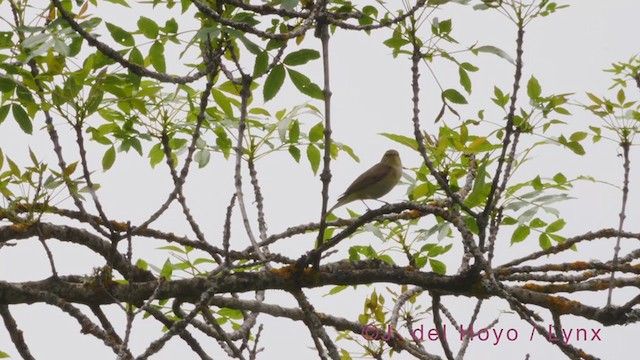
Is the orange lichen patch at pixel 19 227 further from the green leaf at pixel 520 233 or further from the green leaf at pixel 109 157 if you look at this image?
the green leaf at pixel 520 233

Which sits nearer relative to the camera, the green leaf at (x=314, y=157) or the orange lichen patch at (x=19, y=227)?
the orange lichen patch at (x=19, y=227)

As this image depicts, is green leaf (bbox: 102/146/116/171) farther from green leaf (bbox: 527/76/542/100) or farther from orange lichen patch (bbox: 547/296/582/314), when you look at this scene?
orange lichen patch (bbox: 547/296/582/314)

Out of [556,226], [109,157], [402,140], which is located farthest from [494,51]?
[109,157]

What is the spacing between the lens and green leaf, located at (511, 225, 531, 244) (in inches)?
163

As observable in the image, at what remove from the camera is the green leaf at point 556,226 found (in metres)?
4.16

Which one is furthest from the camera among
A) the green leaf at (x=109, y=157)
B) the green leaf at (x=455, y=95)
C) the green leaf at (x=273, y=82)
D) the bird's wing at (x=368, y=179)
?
the bird's wing at (x=368, y=179)

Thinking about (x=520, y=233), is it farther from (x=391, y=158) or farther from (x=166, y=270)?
(x=391, y=158)

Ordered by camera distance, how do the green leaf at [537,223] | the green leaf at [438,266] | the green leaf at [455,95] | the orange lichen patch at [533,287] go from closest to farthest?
the green leaf at [455,95], the orange lichen patch at [533,287], the green leaf at [537,223], the green leaf at [438,266]

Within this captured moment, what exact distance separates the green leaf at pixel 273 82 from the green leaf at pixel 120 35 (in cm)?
62

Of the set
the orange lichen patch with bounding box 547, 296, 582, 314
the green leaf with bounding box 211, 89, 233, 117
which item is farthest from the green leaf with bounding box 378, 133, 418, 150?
the orange lichen patch with bounding box 547, 296, 582, 314

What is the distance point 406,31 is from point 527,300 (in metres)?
1.25

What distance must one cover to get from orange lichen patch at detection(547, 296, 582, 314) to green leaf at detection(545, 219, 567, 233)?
0.86 metres

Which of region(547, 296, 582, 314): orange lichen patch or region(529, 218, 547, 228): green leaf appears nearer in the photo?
region(547, 296, 582, 314): orange lichen patch

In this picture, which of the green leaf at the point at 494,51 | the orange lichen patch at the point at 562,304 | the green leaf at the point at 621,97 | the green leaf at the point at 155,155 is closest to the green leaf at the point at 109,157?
the green leaf at the point at 155,155
